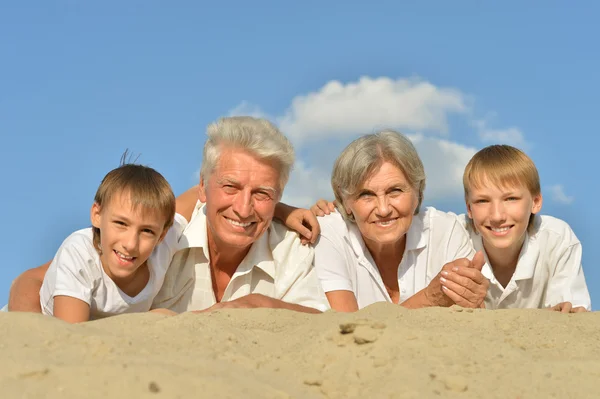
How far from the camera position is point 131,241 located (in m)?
4.44

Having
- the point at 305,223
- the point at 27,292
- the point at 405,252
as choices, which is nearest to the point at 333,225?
the point at 305,223

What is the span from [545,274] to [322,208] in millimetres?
1796

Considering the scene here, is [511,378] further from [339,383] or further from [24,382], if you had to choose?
[24,382]

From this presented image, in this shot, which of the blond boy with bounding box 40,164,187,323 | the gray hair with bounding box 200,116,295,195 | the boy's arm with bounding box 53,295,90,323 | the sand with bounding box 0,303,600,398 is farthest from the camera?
the gray hair with bounding box 200,116,295,195

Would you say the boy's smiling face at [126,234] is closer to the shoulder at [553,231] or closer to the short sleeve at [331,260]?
the short sleeve at [331,260]

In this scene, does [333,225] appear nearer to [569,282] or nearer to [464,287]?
[464,287]

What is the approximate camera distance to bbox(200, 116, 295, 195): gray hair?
189 inches

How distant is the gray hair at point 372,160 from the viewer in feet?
16.1

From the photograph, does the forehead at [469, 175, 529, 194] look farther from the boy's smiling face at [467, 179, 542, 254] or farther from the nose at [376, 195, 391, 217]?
the nose at [376, 195, 391, 217]

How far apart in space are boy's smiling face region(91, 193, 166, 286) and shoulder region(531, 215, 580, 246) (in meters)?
2.88

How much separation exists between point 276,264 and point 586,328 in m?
2.32

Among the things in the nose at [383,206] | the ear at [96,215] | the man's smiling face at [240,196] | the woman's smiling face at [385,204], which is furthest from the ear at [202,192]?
the nose at [383,206]

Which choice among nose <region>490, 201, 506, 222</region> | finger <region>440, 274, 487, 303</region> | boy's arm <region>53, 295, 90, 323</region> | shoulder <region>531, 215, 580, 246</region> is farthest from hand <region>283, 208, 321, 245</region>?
shoulder <region>531, 215, 580, 246</region>

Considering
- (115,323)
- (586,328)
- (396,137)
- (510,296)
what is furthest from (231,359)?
(510,296)
